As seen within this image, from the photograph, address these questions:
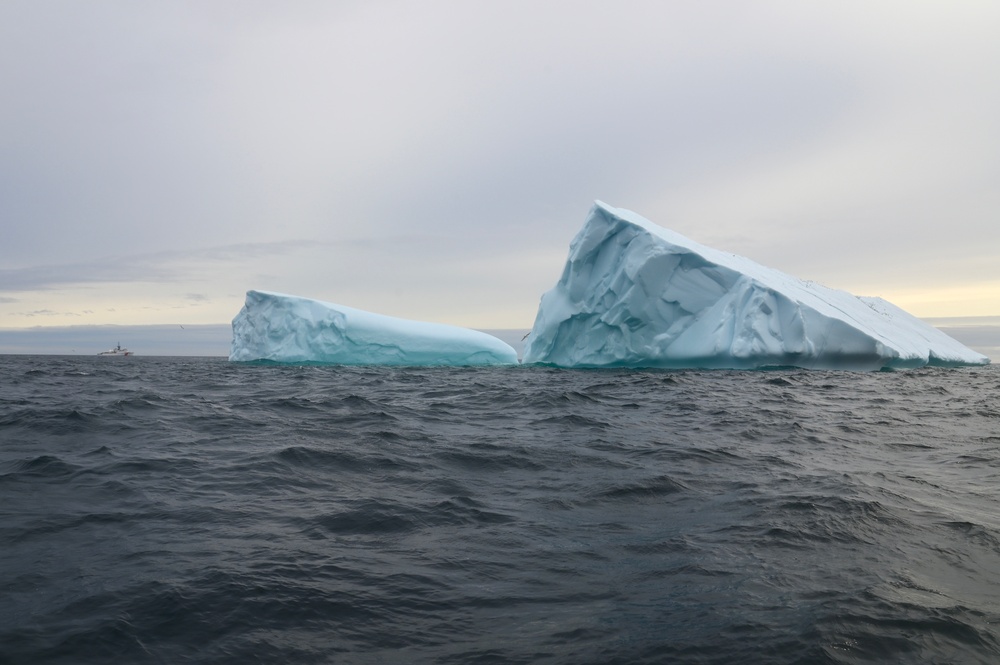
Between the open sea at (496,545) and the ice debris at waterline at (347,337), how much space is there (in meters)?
18.5

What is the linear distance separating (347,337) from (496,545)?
76.5 ft

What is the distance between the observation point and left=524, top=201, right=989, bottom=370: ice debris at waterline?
19.7 meters

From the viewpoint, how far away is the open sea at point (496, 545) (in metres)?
2.82

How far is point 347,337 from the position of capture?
87.2 ft

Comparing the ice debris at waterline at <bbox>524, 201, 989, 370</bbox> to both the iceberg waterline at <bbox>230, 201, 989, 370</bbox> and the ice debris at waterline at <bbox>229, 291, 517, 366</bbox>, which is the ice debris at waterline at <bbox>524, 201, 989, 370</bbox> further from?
the ice debris at waterline at <bbox>229, 291, 517, 366</bbox>

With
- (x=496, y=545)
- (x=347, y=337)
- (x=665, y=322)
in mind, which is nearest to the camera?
(x=496, y=545)

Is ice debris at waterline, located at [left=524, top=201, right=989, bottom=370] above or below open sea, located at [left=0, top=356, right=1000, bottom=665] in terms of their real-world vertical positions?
above

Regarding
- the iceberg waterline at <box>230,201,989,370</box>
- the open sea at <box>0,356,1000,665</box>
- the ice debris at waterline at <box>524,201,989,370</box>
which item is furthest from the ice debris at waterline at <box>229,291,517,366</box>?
the open sea at <box>0,356,1000,665</box>

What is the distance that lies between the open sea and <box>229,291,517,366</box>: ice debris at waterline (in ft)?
60.8

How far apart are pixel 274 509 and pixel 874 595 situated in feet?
11.9

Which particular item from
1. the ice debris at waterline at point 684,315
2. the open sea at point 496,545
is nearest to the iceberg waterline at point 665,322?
the ice debris at waterline at point 684,315

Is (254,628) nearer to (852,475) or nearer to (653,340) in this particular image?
(852,475)

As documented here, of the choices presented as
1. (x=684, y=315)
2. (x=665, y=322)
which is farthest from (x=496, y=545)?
(x=684, y=315)

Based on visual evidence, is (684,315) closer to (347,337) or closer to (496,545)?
(347,337)
